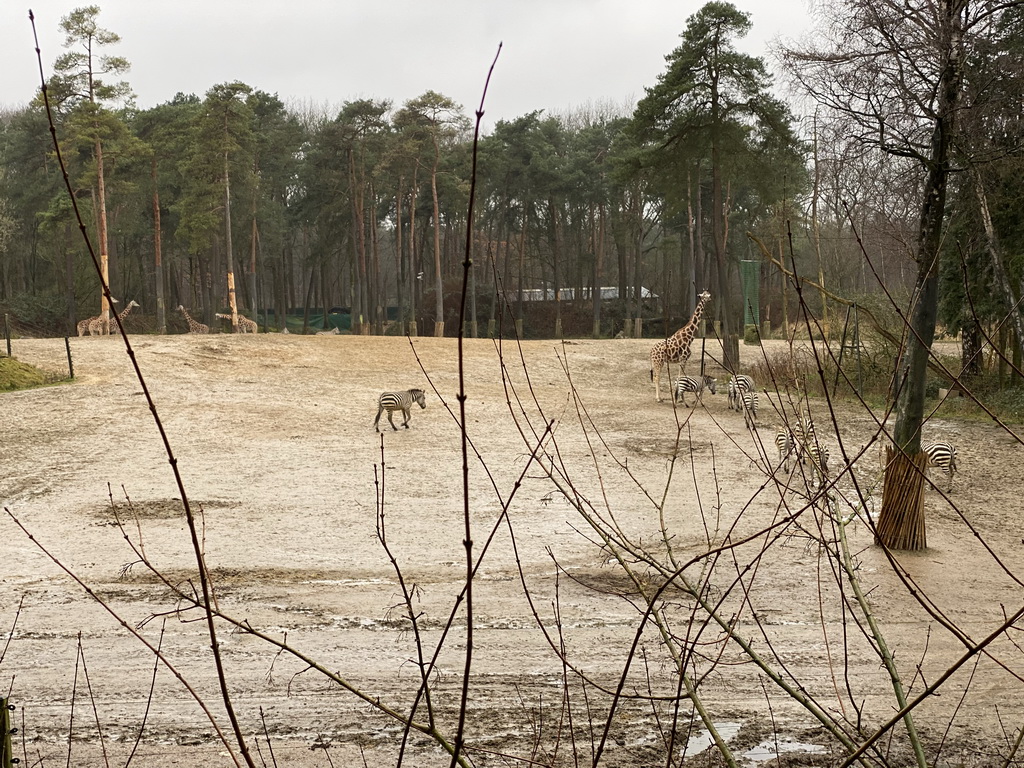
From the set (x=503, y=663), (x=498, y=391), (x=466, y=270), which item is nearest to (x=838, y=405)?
(x=498, y=391)

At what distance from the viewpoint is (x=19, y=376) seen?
62.0ft

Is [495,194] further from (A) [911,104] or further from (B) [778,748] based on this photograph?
(B) [778,748]

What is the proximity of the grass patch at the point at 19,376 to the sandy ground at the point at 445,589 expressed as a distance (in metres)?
1.44

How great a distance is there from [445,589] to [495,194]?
40.0m

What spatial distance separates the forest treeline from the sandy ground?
3.58 m

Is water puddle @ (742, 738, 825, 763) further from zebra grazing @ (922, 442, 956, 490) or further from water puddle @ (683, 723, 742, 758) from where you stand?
zebra grazing @ (922, 442, 956, 490)

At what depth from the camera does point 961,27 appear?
8.23 m

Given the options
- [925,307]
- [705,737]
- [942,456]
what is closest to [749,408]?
[942,456]

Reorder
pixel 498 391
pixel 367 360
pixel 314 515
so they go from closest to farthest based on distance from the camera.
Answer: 1. pixel 314 515
2. pixel 498 391
3. pixel 367 360

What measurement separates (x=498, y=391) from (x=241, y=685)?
52.7 feet

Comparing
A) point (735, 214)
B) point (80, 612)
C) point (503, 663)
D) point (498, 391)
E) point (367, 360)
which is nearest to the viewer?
point (503, 663)

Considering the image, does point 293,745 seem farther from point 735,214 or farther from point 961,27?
point 735,214

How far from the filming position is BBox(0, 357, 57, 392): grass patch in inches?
726

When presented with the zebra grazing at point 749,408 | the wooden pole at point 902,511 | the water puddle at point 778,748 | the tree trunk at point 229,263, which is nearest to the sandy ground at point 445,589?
the water puddle at point 778,748
